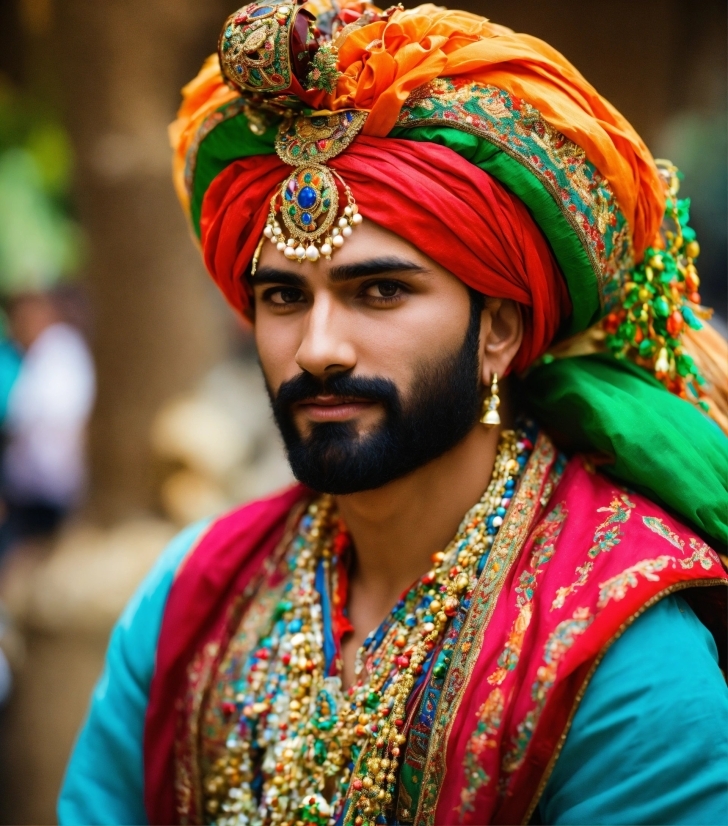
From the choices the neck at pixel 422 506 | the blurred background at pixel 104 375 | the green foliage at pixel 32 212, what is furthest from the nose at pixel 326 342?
the green foliage at pixel 32 212

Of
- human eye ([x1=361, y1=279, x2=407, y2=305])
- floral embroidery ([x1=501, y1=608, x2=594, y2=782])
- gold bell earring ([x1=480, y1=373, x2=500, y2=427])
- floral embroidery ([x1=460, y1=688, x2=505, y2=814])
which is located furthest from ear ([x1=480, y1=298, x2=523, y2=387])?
floral embroidery ([x1=460, y1=688, x2=505, y2=814])

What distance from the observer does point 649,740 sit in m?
1.46

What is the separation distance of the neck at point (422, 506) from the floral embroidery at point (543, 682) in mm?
445

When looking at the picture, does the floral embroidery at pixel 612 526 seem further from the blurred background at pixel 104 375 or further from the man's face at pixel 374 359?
the blurred background at pixel 104 375

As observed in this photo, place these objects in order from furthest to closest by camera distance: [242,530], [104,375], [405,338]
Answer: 1. [104,375]
2. [242,530]
3. [405,338]

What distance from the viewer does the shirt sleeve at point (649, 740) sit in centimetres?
143

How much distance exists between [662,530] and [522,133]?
808 millimetres

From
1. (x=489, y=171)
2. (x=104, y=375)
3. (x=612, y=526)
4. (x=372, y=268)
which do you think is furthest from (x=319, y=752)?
(x=104, y=375)

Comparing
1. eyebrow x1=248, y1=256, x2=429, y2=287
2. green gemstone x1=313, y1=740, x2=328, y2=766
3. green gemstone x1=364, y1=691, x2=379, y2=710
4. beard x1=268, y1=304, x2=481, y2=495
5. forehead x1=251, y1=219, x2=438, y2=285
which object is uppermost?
forehead x1=251, y1=219, x2=438, y2=285

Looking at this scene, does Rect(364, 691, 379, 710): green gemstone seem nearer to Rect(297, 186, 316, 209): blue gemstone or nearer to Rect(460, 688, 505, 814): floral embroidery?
Rect(460, 688, 505, 814): floral embroidery

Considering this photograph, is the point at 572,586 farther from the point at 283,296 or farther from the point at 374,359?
the point at 283,296

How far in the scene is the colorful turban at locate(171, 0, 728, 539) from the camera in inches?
67.4

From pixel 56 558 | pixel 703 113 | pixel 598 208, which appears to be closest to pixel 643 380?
pixel 598 208

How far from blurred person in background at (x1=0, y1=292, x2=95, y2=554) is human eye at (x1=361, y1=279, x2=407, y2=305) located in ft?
10.6
